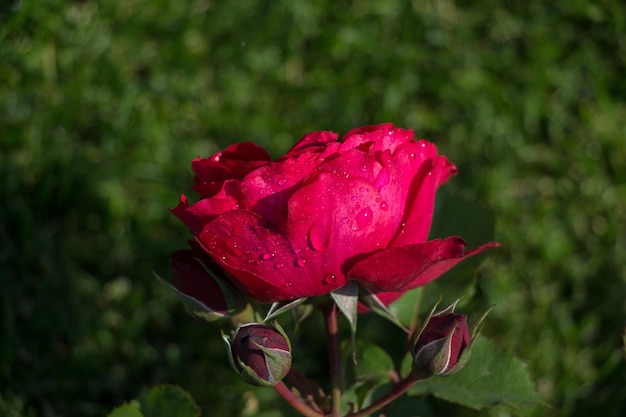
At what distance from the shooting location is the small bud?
1.00 metres

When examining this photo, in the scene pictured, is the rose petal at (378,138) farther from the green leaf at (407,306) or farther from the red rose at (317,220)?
the green leaf at (407,306)

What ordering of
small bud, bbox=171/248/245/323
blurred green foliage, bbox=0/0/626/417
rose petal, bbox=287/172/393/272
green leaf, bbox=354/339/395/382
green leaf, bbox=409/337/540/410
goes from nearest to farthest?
rose petal, bbox=287/172/393/272
small bud, bbox=171/248/245/323
green leaf, bbox=409/337/540/410
green leaf, bbox=354/339/395/382
blurred green foliage, bbox=0/0/626/417

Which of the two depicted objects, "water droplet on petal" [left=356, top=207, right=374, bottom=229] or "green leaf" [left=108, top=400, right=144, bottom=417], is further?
Result: "green leaf" [left=108, top=400, right=144, bottom=417]

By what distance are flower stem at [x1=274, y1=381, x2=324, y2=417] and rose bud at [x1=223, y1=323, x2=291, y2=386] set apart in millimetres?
54

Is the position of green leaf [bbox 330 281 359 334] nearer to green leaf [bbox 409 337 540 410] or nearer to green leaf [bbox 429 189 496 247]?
green leaf [bbox 409 337 540 410]

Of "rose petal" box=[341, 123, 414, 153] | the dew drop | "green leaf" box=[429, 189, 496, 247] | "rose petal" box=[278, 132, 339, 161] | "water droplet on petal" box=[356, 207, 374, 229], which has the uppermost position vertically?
"rose petal" box=[341, 123, 414, 153]

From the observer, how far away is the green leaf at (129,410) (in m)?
1.12

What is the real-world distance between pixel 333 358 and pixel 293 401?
0.09 m

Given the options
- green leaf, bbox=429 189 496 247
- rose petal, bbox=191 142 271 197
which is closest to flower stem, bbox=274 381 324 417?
rose petal, bbox=191 142 271 197

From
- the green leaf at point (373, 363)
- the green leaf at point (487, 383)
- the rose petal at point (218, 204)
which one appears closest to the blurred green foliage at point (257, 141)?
the green leaf at point (373, 363)

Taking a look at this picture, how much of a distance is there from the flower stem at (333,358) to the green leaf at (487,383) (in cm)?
16

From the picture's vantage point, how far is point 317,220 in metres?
0.88

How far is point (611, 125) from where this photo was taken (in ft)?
7.18

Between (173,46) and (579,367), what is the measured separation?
1.30 metres
